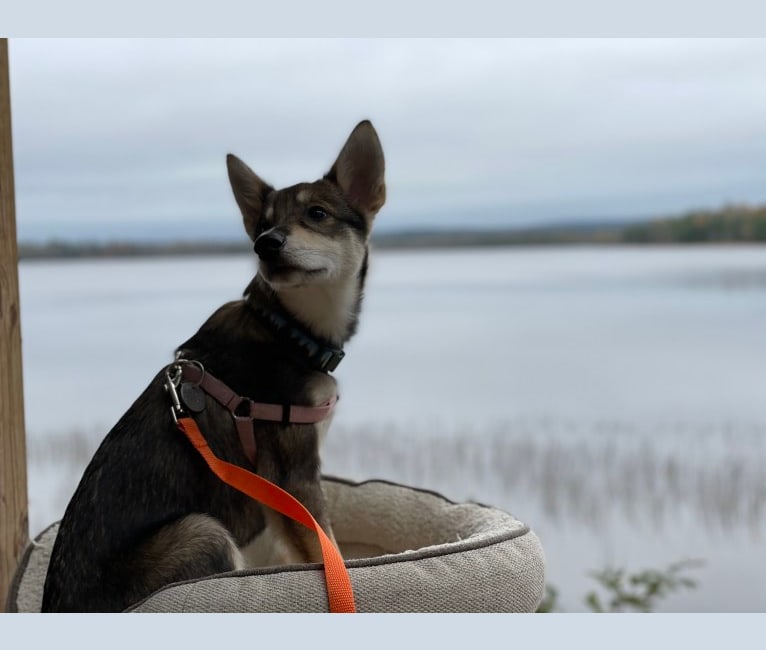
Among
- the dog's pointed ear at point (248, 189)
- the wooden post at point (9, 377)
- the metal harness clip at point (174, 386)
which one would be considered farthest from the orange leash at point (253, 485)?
the wooden post at point (9, 377)

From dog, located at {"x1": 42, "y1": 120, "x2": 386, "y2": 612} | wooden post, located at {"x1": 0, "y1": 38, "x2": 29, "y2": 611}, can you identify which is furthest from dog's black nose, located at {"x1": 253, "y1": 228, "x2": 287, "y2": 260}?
wooden post, located at {"x1": 0, "y1": 38, "x2": 29, "y2": 611}

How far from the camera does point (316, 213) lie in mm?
1797

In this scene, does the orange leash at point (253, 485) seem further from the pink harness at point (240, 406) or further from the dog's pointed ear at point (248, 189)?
the dog's pointed ear at point (248, 189)

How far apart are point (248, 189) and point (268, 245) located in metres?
0.32

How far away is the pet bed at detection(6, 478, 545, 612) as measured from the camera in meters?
1.50

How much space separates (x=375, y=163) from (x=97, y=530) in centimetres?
99

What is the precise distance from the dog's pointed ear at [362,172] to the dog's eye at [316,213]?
0.12 metres

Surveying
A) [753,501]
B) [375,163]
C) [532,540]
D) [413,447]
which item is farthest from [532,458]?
[375,163]

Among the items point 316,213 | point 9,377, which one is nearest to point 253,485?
point 316,213

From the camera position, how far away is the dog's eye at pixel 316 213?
1.79 meters

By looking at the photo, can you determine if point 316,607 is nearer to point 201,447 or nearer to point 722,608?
point 201,447

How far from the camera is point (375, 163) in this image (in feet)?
6.17

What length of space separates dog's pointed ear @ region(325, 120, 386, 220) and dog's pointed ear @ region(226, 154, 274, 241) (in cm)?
16

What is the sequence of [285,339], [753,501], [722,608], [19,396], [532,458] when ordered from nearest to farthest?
[285,339] < [19,396] < [722,608] < [753,501] < [532,458]
